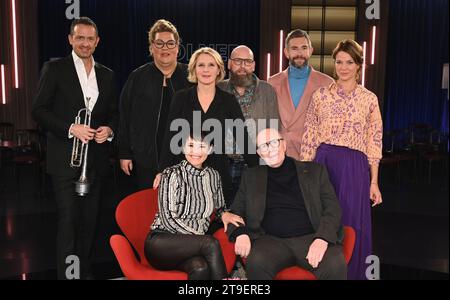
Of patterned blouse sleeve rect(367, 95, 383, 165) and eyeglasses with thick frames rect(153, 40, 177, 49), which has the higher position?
eyeglasses with thick frames rect(153, 40, 177, 49)

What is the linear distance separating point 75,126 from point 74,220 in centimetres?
68

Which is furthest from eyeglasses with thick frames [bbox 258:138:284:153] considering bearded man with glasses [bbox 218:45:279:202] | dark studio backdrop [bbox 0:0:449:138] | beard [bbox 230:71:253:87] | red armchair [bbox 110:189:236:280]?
dark studio backdrop [bbox 0:0:449:138]

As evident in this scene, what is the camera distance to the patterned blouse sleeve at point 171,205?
302 centimetres

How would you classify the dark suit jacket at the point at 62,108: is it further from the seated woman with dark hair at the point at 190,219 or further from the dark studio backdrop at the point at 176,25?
the dark studio backdrop at the point at 176,25

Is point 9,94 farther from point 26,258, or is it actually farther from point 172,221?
point 172,221

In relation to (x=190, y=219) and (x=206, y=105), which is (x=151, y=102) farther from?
(x=190, y=219)

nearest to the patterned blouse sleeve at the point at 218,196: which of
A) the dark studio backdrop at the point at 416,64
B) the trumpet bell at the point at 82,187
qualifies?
the trumpet bell at the point at 82,187

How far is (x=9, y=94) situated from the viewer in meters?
10.3

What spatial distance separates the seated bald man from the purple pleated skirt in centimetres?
36

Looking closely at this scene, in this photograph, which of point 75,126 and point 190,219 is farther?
point 75,126

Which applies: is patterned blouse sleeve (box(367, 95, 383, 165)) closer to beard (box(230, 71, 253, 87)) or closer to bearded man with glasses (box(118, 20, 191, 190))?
beard (box(230, 71, 253, 87))

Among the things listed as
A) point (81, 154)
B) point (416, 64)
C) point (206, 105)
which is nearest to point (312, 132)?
point (206, 105)

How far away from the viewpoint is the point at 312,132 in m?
3.54

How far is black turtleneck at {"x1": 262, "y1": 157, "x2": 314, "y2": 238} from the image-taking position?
3.02m
